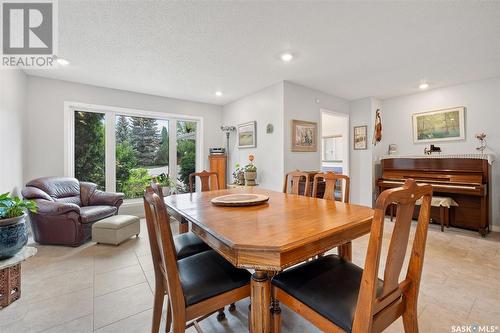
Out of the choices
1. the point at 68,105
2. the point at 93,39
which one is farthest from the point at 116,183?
the point at 93,39

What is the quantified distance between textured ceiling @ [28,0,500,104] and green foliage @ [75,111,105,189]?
0.72m

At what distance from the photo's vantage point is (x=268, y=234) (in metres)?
1.09

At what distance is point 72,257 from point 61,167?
1888 millimetres

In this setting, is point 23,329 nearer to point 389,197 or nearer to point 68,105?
point 389,197

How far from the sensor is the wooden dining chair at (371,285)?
870 mm

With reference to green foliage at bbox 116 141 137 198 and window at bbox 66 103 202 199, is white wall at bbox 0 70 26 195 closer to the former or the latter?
window at bbox 66 103 202 199

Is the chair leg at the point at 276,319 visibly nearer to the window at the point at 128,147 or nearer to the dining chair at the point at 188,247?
the dining chair at the point at 188,247

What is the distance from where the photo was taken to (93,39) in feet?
8.23

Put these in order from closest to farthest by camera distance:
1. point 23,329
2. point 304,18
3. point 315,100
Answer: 1. point 23,329
2. point 304,18
3. point 315,100

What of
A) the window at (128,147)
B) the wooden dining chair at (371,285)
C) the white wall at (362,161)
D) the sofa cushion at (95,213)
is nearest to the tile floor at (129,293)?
the sofa cushion at (95,213)

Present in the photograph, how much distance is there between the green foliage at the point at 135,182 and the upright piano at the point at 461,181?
4.76 m

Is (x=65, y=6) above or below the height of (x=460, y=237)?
above

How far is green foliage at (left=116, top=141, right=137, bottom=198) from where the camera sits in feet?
14.9

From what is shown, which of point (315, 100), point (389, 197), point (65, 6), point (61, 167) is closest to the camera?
point (389, 197)
